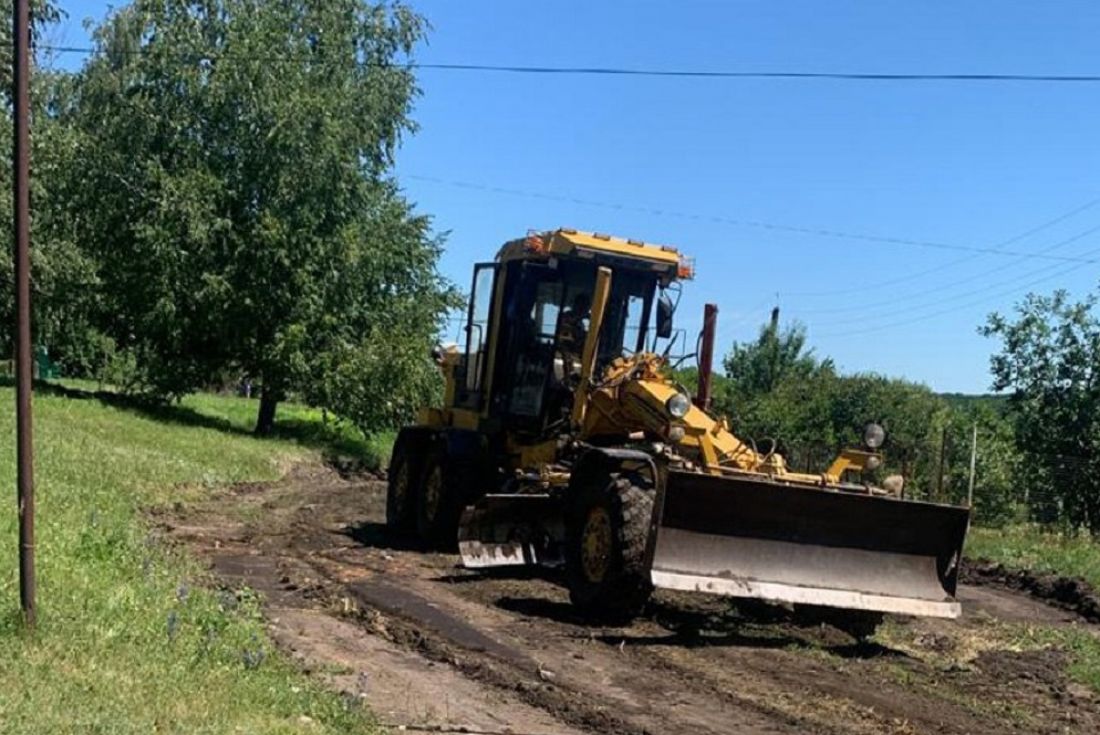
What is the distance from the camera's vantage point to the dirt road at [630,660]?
7.09 meters

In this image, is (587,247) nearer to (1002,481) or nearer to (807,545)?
(807,545)

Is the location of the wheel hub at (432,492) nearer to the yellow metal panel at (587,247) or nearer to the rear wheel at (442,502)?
the rear wheel at (442,502)

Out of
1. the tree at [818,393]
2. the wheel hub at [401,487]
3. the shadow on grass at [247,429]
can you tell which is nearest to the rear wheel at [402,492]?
the wheel hub at [401,487]

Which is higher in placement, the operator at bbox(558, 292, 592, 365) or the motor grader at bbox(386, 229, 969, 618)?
the operator at bbox(558, 292, 592, 365)

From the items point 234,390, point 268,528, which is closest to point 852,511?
point 268,528

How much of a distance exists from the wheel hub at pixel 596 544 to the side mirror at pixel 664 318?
122 inches

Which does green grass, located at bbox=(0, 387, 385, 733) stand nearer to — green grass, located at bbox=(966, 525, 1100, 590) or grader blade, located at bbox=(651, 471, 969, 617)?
grader blade, located at bbox=(651, 471, 969, 617)

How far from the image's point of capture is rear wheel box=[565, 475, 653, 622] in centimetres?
946

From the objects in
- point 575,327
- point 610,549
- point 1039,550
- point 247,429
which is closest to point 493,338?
point 575,327

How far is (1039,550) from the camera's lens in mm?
17766

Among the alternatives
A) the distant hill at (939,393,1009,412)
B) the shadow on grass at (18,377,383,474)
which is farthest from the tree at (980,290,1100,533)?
the shadow on grass at (18,377,383,474)

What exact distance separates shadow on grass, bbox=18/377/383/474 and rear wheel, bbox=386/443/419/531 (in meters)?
12.3

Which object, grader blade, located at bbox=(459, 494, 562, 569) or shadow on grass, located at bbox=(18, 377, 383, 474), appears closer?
grader blade, located at bbox=(459, 494, 562, 569)

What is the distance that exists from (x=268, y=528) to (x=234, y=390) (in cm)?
3708
